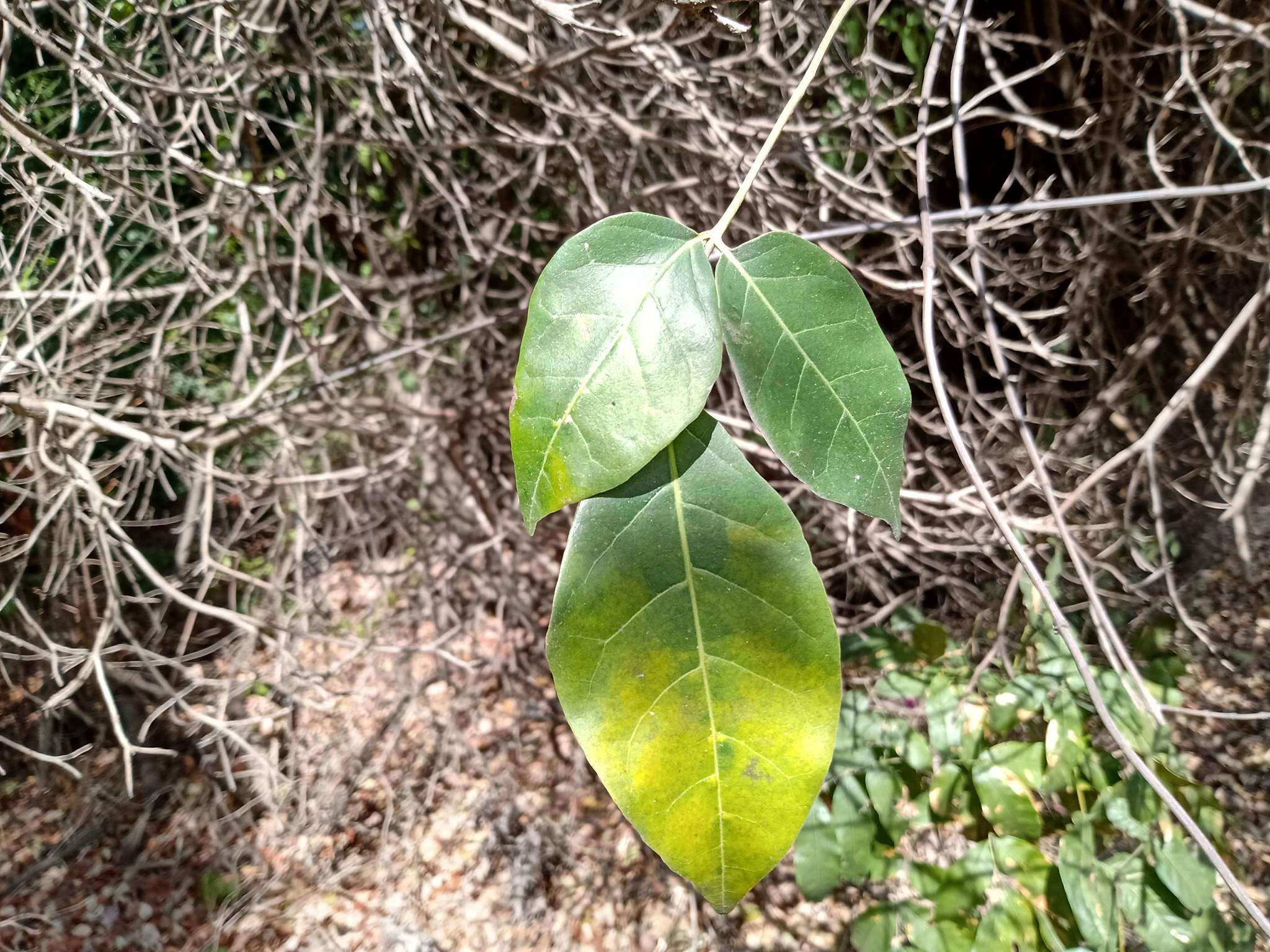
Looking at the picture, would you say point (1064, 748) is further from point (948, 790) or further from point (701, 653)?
point (701, 653)

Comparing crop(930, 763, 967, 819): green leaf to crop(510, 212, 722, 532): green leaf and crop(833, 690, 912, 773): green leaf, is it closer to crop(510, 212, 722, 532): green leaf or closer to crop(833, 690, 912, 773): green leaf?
crop(833, 690, 912, 773): green leaf

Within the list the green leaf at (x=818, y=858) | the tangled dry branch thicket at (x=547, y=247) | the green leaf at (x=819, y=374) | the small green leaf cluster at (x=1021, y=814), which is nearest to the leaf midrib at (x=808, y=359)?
the green leaf at (x=819, y=374)

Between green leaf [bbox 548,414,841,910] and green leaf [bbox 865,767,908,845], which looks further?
green leaf [bbox 865,767,908,845]

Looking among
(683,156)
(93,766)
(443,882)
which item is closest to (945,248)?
(683,156)

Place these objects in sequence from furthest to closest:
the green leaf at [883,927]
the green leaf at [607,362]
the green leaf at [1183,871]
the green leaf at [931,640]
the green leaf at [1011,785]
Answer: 1. the green leaf at [931,640]
2. the green leaf at [883,927]
3. the green leaf at [1011,785]
4. the green leaf at [1183,871]
5. the green leaf at [607,362]

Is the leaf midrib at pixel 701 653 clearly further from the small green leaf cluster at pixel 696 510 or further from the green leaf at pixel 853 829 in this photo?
the green leaf at pixel 853 829

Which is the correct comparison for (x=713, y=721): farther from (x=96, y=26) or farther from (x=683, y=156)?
(x=96, y=26)

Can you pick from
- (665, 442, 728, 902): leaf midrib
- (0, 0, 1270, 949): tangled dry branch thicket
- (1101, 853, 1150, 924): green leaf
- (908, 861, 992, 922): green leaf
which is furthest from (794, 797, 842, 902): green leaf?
(665, 442, 728, 902): leaf midrib
